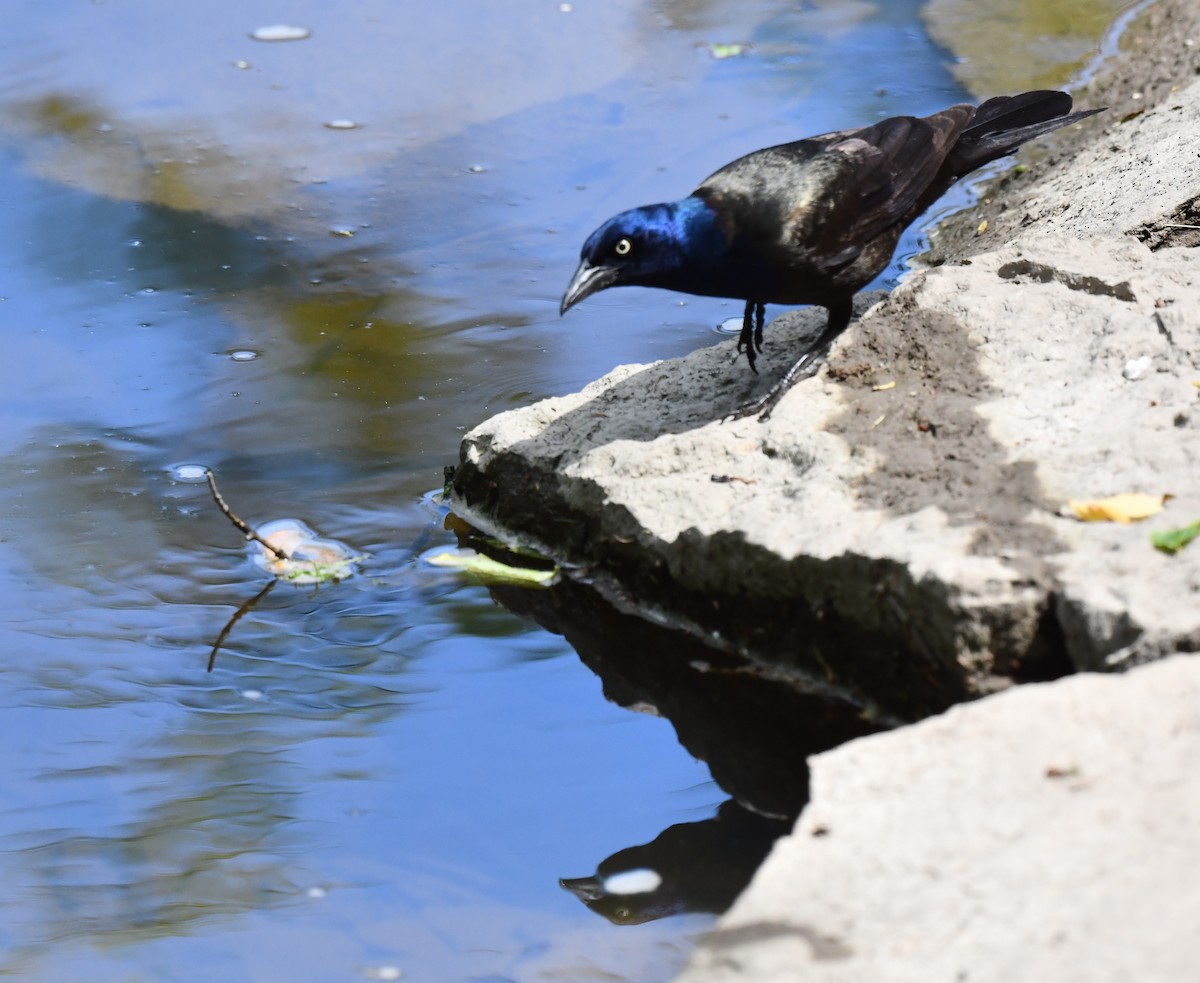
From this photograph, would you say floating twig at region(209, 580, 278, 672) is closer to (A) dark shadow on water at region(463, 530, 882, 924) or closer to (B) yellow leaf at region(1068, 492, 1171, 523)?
(A) dark shadow on water at region(463, 530, 882, 924)

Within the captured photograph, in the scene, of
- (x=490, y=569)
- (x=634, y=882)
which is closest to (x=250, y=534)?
(x=490, y=569)

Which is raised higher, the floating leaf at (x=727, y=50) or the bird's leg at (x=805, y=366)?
the floating leaf at (x=727, y=50)

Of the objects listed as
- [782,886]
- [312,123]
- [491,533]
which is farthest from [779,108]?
[782,886]

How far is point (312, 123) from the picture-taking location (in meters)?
7.89

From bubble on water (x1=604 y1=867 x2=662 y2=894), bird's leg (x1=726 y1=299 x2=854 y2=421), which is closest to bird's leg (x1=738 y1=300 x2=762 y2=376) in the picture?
bird's leg (x1=726 y1=299 x2=854 y2=421)

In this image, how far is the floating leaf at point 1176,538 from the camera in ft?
9.95

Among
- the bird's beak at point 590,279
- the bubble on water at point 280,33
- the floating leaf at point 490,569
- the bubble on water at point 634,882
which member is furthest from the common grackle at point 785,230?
the bubble on water at point 280,33

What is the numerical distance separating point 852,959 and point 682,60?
7.27m

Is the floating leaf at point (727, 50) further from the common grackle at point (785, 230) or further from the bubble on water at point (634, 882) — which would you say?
the bubble on water at point (634, 882)

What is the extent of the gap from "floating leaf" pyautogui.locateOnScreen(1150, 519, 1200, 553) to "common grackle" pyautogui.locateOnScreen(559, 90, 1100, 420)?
143cm

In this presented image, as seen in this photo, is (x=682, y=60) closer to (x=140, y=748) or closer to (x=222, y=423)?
(x=222, y=423)

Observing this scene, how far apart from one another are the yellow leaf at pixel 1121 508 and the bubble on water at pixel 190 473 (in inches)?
122

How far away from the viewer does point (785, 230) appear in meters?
4.30

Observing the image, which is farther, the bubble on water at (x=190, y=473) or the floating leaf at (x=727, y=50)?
the floating leaf at (x=727, y=50)
